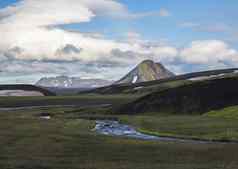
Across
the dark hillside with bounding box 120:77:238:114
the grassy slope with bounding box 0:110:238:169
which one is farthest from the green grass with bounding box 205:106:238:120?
the grassy slope with bounding box 0:110:238:169

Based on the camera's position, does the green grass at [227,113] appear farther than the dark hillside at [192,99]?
No

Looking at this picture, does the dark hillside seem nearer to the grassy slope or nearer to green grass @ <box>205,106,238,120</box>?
green grass @ <box>205,106,238,120</box>

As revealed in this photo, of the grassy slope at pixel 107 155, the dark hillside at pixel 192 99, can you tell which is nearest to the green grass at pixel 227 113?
the dark hillside at pixel 192 99

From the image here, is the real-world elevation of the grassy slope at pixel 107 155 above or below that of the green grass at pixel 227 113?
above

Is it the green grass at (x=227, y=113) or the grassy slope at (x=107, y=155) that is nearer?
the grassy slope at (x=107, y=155)

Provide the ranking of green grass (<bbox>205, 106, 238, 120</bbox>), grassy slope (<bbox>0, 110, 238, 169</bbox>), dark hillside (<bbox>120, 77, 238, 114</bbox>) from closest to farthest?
1. grassy slope (<bbox>0, 110, 238, 169</bbox>)
2. green grass (<bbox>205, 106, 238, 120</bbox>)
3. dark hillside (<bbox>120, 77, 238, 114</bbox>)

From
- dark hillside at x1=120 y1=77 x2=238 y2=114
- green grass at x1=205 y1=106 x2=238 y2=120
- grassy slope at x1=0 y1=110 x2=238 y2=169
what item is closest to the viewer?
grassy slope at x1=0 y1=110 x2=238 y2=169

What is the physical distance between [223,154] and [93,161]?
14.5 meters

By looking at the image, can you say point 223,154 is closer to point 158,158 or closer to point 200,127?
point 158,158

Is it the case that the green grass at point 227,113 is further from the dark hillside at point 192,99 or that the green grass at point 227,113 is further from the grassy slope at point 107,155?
the grassy slope at point 107,155

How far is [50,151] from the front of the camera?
48688mm

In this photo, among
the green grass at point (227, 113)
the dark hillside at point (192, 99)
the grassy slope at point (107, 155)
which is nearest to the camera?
the grassy slope at point (107, 155)

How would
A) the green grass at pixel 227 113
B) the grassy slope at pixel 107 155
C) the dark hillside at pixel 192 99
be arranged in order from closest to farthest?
1. the grassy slope at pixel 107 155
2. the green grass at pixel 227 113
3. the dark hillside at pixel 192 99

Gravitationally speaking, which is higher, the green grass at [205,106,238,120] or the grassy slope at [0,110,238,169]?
the grassy slope at [0,110,238,169]
